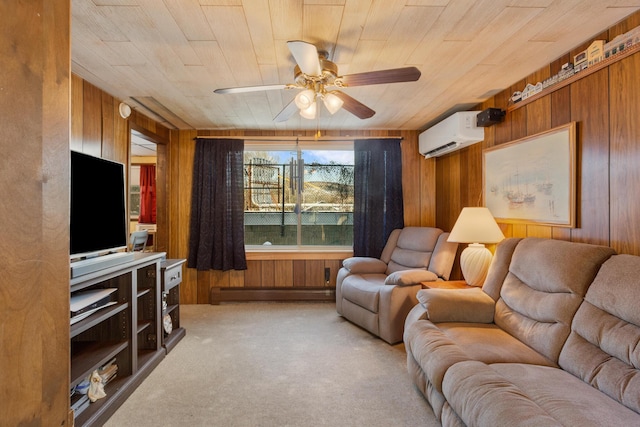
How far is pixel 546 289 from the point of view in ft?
6.27

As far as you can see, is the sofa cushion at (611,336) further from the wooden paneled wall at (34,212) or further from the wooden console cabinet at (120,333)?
the wooden console cabinet at (120,333)

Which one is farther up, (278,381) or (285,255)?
(285,255)

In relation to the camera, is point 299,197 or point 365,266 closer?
point 365,266

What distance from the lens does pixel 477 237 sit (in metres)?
2.70

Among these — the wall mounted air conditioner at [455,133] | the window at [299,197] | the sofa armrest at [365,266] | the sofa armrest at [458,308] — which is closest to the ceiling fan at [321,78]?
the wall mounted air conditioner at [455,133]

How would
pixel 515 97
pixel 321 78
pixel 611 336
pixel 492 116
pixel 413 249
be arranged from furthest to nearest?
1. pixel 413 249
2. pixel 492 116
3. pixel 515 97
4. pixel 321 78
5. pixel 611 336

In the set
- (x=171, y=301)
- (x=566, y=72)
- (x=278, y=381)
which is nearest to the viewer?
(x=566, y=72)

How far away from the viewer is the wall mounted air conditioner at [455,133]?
3.11 m

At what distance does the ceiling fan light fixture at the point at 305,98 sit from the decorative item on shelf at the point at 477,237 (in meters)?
1.71

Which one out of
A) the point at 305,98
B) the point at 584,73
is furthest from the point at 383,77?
the point at 584,73

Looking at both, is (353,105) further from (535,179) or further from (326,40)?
(535,179)

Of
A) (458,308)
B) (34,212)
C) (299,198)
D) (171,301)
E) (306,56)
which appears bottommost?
(171,301)

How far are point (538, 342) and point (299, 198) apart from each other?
10.4 feet

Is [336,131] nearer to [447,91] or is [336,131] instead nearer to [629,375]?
[447,91]
